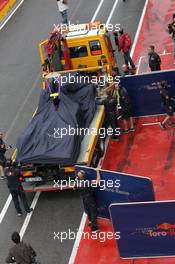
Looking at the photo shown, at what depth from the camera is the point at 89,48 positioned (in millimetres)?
22125

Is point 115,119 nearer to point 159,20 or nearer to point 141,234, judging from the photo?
point 141,234

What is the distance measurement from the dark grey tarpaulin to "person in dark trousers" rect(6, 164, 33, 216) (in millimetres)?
765

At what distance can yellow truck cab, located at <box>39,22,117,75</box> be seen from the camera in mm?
21953

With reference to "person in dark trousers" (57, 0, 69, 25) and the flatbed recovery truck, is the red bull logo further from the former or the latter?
"person in dark trousers" (57, 0, 69, 25)

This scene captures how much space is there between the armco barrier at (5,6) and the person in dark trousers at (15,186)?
18195 millimetres

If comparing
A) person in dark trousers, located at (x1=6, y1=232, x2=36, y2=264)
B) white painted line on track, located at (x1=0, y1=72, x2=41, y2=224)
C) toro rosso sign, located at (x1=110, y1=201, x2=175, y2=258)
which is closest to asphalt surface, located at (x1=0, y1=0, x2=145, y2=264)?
white painted line on track, located at (x1=0, y1=72, x2=41, y2=224)

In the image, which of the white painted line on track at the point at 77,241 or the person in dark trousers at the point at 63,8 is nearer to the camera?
the white painted line on track at the point at 77,241

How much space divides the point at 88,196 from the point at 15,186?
2.34 meters

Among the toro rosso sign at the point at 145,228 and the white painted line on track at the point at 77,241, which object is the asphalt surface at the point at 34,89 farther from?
the toro rosso sign at the point at 145,228

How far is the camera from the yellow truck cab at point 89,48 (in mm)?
21953

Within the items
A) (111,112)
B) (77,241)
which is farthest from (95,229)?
(111,112)

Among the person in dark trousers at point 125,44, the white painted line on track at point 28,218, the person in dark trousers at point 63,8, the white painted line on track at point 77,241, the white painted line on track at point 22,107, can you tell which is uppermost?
the person in dark trousers at point 63,8

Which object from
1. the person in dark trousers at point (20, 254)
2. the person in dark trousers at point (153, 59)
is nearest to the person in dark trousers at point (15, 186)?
the person in dark trousers at point (20, 254)

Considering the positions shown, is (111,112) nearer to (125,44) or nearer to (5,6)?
(125,44)
